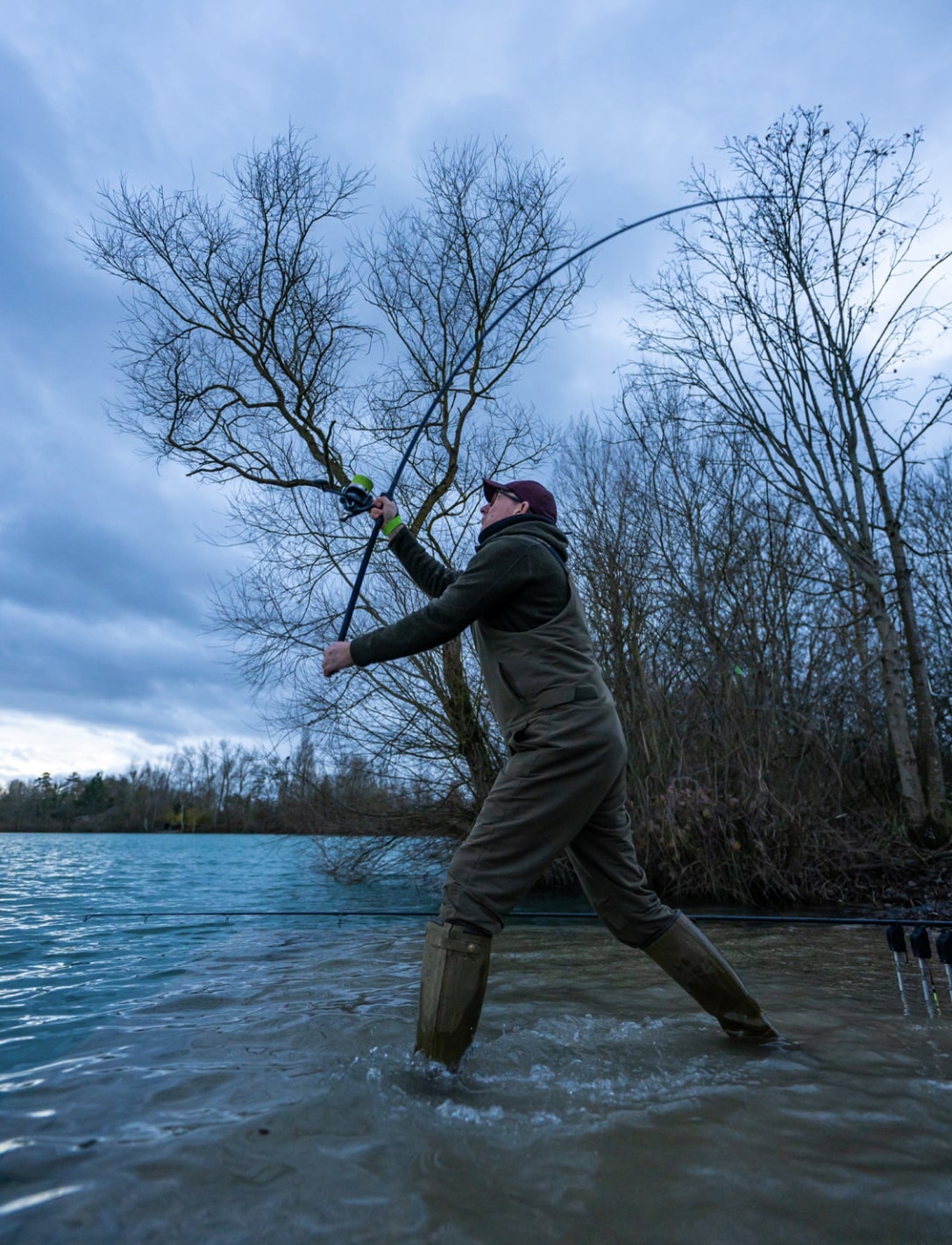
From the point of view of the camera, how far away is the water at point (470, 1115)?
1.60 metres

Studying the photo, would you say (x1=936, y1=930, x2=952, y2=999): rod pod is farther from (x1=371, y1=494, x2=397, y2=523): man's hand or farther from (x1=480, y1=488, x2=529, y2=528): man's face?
(x1=371, y1=494, x2=397, y2=523): man's hand

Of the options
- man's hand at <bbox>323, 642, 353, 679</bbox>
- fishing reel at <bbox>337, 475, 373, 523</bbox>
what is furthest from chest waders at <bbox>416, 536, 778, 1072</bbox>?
fishing reel at <bbox>337, 475, 373, 523</bbox>

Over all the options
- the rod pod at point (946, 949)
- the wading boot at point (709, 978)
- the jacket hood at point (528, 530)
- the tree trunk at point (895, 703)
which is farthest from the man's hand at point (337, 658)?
the tree trunk at point (895, 703)

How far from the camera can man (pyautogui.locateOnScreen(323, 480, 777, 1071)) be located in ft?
8.21

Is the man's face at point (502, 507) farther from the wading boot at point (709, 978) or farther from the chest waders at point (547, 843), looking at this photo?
the wading boot at point (709, 978)

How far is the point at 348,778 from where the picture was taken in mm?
10523

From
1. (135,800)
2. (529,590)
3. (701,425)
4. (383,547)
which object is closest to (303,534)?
(383,547)

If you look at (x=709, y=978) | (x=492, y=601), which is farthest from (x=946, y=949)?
(x=492, y=601)

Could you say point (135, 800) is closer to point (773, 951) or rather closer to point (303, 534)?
point (303, 534)

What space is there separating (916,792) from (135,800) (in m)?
66.4

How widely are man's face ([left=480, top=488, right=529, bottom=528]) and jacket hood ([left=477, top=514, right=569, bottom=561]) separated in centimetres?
7

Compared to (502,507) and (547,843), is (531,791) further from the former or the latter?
(502,507)

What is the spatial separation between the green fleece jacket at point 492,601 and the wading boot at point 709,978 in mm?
1126

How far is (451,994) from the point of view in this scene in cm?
245
